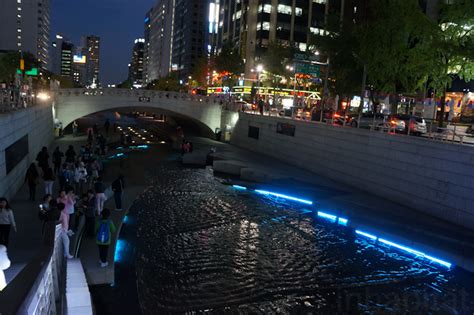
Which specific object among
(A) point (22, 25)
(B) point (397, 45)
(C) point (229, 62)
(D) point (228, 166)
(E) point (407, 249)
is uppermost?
(A) point (22, 25)

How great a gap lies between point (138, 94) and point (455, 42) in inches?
1365

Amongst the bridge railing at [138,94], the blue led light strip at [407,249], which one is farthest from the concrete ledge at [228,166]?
the bridge railing at [138,94]

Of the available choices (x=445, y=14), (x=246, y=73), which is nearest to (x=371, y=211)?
(x=445, y=14)

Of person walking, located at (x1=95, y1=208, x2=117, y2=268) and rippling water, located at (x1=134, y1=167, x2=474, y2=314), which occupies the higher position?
person walking, located at (x1=95, y1=208, x2=117, y2=268)

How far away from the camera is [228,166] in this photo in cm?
3197

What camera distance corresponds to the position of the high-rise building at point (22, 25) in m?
148

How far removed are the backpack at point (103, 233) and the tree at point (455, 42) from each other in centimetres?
2271

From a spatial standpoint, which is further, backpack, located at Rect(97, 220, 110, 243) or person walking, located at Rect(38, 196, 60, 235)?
backpack, located at Rect(97, 220, 110, 243)

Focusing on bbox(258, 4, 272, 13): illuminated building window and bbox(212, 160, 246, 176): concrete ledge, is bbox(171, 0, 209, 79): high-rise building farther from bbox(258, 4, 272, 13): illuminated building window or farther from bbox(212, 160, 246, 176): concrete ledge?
bbox(212, 160, 246, 176): concrete ledge

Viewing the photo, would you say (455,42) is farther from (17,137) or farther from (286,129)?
(17,137)

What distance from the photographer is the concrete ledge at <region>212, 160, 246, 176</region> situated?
31484mm

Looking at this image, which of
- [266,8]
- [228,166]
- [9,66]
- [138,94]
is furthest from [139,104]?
[266,8]

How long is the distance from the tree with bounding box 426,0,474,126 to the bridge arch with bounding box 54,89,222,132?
2844 centimetres

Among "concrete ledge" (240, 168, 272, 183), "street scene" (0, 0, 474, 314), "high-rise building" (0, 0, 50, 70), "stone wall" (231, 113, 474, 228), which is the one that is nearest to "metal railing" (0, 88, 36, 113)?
"street scene" (0, 0, 474, 314)
